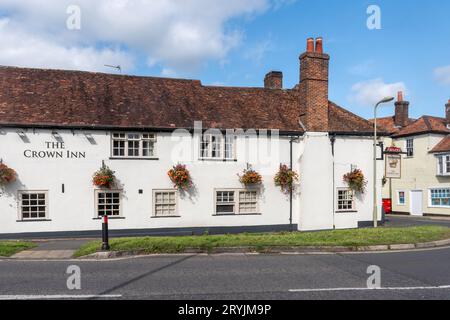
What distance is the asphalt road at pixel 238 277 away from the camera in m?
7.16

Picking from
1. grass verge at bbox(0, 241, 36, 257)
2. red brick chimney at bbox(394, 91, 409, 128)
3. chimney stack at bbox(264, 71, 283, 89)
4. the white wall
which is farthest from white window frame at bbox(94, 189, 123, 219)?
red brick chimney at bbox(394, 91, 409, 128)

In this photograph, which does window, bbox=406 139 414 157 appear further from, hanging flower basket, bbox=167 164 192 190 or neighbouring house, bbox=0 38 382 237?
hanging flower basket, bbox=167 164 192 190

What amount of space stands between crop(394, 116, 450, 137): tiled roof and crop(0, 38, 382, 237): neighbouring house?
15.6 meters

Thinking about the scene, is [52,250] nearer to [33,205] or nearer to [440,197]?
[33,205]

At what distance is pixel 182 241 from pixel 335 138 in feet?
33.9

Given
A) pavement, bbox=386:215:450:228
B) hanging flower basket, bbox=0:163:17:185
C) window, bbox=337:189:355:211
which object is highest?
hanging flower basket, bbox=0:163:17:185

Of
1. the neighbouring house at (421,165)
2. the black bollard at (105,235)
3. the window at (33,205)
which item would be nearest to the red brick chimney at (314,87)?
the black bollard at (105,235)

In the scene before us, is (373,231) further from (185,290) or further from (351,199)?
(185,290)

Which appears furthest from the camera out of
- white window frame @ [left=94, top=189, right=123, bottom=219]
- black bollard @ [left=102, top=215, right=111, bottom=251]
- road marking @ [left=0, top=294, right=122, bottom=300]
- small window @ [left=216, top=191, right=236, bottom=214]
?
small window @ [left=216, top=191, right=236, bottom=214]

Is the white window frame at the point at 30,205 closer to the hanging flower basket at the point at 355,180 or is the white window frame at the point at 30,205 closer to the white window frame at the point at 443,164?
the hanging flower basket at the point at 355,180

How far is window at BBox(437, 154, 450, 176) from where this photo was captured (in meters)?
30.3

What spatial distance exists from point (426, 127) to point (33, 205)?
30.8m

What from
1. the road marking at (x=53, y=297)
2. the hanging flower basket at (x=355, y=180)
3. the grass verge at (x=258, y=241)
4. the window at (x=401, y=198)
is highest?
the hanging flower basket at (x=355, y=180)
